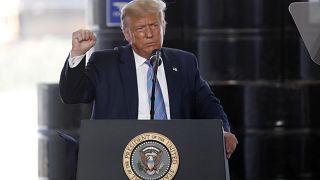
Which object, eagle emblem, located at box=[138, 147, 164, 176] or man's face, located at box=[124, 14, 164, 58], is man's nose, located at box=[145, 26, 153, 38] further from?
eagle emblem, located at box=[138, 147, 164, 176]

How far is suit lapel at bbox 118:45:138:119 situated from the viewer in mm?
2430

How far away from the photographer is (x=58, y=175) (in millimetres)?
3863

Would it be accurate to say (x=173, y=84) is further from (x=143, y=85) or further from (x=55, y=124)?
(x=55, y=124)

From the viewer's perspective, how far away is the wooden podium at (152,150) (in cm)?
209

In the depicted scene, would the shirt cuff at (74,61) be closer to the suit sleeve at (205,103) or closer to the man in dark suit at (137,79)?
the man in dark suit at (137,79)

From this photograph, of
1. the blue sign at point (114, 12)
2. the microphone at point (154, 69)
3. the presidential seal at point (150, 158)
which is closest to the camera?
the presidential seal at point (150, 158)

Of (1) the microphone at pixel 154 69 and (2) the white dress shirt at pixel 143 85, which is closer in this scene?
(1) the microphone at pixel 154 69

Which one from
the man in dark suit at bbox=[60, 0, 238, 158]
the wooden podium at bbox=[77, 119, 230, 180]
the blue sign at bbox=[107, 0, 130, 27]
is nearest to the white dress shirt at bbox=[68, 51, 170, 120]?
the man in dark suit at bbox=[60, 0, 238, 158]

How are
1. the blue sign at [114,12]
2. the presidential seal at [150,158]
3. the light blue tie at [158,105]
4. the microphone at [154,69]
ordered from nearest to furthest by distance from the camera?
the presidential seal at [150,158] → the microphone at [154,69] → the light blue tie at [158,105] → the blue sign at [114,12]

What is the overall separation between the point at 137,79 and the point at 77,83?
0.15m

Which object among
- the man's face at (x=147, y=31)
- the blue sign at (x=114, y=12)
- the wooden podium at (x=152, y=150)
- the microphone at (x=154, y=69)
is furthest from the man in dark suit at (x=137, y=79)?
the blue sign at (x=114, y=12)

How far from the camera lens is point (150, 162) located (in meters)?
2.08

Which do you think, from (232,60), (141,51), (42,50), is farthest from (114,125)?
(42,50)

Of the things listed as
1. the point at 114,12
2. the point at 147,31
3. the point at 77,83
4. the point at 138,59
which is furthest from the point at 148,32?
the point at 114,12
